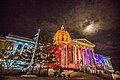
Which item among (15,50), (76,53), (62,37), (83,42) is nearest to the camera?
(15,50)

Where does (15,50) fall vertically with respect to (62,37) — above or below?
below

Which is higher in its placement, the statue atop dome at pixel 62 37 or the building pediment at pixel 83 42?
the statue atop dome at pixel 62 37

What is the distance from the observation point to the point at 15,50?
15.4 metres

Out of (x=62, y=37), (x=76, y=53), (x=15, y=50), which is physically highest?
(x=62, y=37)

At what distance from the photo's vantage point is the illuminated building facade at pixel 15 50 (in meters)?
11.6

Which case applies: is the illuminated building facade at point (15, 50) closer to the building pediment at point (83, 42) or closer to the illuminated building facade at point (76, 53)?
the illuminated building facade at point (76, 53)

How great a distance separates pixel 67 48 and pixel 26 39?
553cm

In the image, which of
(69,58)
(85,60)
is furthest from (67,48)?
(85,60)

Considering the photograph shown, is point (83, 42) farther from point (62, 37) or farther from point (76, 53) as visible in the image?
point (62, 37)

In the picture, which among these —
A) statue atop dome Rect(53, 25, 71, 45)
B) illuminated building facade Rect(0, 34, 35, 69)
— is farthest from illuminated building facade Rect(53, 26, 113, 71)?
illuminated building facade Rect(0, 34, 35, 69)

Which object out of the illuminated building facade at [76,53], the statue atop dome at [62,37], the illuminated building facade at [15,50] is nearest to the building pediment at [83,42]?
the illuminated building facade at [76,53]

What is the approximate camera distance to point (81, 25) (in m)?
12.2

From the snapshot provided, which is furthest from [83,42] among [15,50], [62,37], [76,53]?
[15,50]

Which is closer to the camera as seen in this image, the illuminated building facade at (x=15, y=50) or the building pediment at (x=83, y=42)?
the illuminated building facade at (x=15, y=50)
